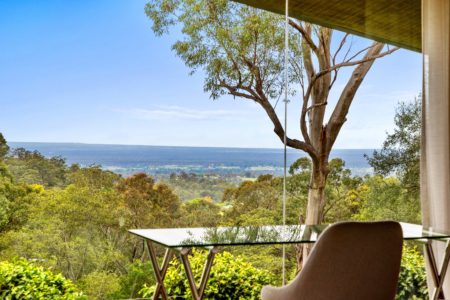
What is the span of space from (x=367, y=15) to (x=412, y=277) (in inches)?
84.7

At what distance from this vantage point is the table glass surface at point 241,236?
3.42 m

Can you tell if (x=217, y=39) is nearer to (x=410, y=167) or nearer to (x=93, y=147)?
(x=93, y=147)

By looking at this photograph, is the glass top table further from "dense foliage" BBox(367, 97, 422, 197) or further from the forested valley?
"dense foliage" BBox(367, 97, 422, 197)

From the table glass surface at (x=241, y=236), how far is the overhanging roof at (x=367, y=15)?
185 centimetres

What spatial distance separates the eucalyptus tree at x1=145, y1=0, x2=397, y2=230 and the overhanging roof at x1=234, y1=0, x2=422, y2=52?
8 centimetres

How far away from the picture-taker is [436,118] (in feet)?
16.1

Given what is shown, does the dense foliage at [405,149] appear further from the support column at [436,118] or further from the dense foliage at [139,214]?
the support column at [436,118]

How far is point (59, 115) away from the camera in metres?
4.79

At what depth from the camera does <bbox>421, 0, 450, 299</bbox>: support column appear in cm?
487

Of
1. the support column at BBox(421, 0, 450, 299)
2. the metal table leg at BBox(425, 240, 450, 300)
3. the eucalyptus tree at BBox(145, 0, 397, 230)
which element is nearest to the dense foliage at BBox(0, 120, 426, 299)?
the eucalyptus tree at BBox(145, 0, 397, 230)

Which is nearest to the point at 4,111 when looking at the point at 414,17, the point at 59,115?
the point at 59,115

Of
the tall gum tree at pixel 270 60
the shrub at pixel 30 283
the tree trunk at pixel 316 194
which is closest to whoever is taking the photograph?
the shrub at pixel 30 283

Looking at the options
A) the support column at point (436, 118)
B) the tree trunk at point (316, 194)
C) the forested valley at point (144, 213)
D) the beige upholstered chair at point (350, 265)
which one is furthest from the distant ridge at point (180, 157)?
the beige upholstered chair at point (350, 265)

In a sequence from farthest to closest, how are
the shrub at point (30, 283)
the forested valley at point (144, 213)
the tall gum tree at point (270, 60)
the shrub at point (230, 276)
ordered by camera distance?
1. the shrub at point (230, 276)
2. the tall gum tree at point (270, 60)
3. the forested valley at point (144, 213)
4. the shrub at point (30, 283)
